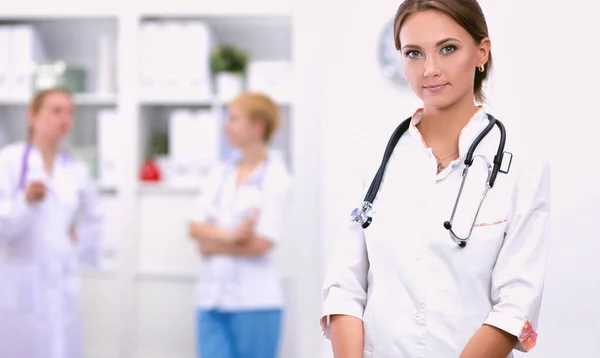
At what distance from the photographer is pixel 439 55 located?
1.21m

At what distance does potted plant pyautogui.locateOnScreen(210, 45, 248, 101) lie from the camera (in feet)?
11.7

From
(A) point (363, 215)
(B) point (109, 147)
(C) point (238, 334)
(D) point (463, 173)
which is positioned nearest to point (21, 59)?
(B) point (109, 147)

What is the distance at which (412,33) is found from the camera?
1.22 metres

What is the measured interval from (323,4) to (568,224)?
1.61m

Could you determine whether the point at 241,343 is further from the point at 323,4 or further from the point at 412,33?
the point at 412,33

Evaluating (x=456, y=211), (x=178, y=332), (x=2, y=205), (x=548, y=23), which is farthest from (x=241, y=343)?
(x=456, y=211)

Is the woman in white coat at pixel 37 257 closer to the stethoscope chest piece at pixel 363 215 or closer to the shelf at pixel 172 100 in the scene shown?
the shelf at pixel 172 100

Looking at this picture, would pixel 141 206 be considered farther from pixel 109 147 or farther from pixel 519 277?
pixel 519 277

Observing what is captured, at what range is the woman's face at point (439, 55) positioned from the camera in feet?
3.95

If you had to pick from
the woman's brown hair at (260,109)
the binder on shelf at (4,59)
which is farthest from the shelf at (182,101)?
the binder on shelf at (4,59)

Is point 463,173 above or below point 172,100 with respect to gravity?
below

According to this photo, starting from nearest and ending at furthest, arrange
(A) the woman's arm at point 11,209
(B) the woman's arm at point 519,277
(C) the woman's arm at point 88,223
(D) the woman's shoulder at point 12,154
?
1. (B) the woman's arm at point 519,277
2. (A) the woman's arm at point 11,209
3. (D) the woman's shoulder at point 12,154
4. (C) the woman's arm at point 88,223

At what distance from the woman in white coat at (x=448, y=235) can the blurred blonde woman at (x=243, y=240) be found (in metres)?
1.64

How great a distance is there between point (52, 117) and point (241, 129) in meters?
0.80
